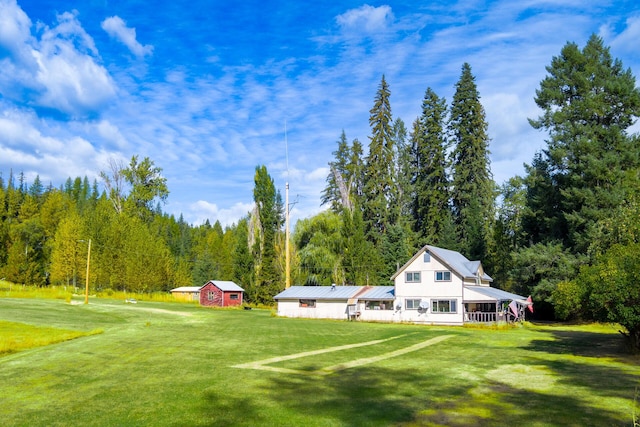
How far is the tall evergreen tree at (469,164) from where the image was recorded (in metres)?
66.9

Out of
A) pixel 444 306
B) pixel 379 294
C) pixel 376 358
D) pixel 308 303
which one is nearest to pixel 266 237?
pixel 308 303

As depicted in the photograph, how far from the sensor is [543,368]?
761 inches

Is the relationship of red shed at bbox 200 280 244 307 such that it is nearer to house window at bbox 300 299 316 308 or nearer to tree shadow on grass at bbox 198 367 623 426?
house window at bbox 300 299 316 308

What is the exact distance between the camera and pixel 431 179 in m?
73.4

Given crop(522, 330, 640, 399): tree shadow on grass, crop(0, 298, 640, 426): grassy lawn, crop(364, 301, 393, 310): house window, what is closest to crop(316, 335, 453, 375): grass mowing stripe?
crop(0, 298, 640, 426): grassy lawn

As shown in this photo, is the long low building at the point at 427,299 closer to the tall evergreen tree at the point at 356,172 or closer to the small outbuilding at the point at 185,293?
the tall evergreen tree at the point at 356,172

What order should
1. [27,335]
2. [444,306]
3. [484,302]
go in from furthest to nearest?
1. [444,306]
2. [484,302]
3. [27,335]

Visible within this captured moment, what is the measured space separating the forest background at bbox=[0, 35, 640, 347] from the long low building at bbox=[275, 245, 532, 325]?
5.40 metres

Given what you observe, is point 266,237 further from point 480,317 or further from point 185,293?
point 480,317

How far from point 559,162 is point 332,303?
27941 millimetres

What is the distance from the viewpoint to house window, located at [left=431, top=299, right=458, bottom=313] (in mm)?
43031

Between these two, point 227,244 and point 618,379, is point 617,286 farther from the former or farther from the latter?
point 227,244

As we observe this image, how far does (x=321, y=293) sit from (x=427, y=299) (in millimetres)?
12347

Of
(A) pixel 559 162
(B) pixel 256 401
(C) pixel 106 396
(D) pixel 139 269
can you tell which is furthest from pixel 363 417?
(D) pixel 139 269
